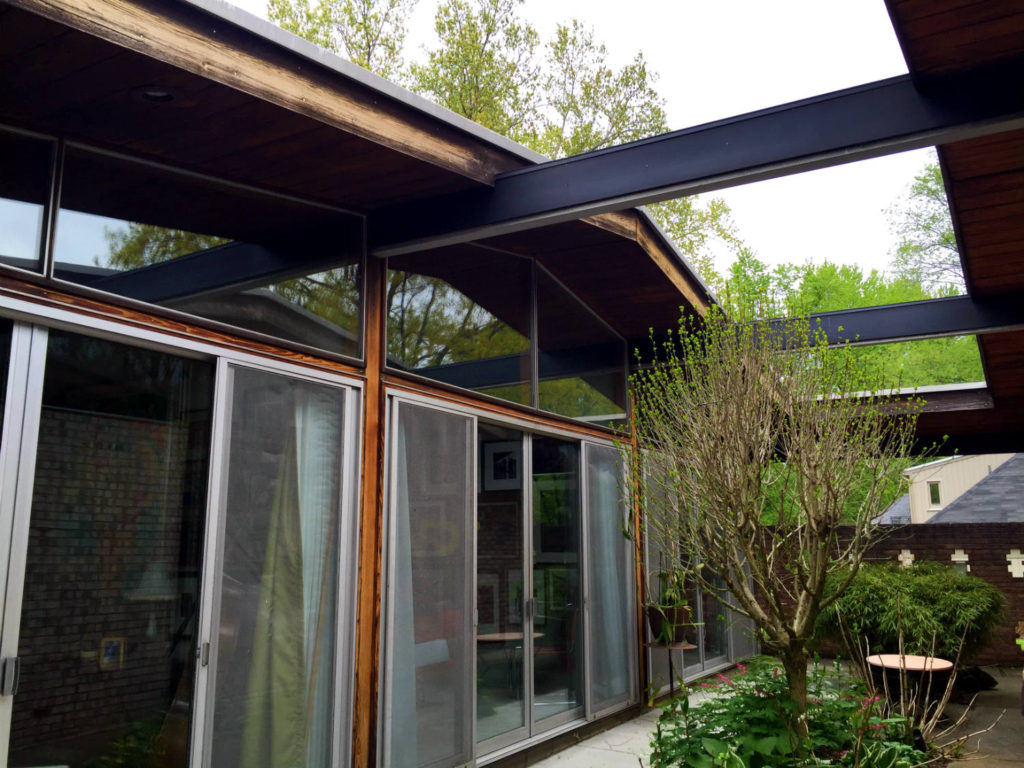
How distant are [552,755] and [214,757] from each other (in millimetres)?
2833

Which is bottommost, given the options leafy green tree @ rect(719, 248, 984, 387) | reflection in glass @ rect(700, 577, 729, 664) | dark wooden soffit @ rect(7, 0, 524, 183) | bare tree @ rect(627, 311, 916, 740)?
reflection in glass @ rect(700, 577, 729, 664)

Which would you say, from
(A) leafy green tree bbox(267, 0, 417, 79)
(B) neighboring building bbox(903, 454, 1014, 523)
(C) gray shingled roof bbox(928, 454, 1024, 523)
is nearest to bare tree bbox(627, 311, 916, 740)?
(C) gray shingled roof bbox(928, 454, 1024, 523)

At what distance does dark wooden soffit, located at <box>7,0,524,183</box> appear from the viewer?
2.65 metres

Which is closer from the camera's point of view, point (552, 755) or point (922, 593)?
point (552, 755)

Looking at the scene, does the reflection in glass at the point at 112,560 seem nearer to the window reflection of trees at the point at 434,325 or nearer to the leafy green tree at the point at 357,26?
the window reflection of trees at the point at 434,325

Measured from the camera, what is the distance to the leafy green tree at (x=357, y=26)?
1858 cm

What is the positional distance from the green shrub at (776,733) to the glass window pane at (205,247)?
8.09 feet

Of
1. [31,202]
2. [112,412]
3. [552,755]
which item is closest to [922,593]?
[552,755]

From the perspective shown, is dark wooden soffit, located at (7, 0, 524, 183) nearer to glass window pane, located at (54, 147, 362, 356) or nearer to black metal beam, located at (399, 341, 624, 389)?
glass window pane, located at (54, 147, 362, 356)

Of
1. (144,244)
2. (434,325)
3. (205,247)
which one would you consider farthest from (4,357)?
(434,325)

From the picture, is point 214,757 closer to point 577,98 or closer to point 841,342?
point 841,342

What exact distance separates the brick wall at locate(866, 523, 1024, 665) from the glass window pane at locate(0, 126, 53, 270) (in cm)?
1041

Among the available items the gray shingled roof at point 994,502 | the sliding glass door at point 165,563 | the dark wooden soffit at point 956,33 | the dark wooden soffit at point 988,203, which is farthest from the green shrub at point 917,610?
the dark wooden soffit at point 956,33

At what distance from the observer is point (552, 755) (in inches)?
224
